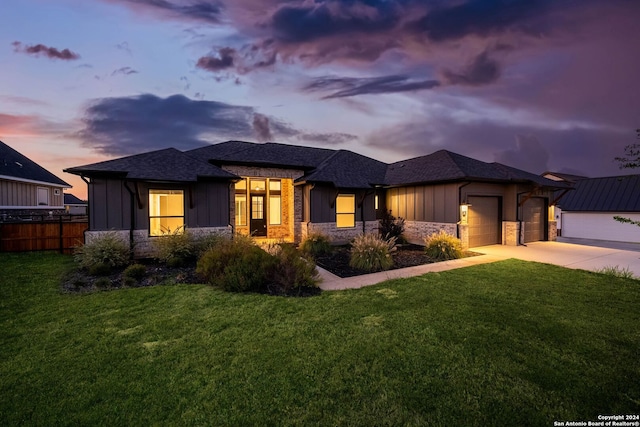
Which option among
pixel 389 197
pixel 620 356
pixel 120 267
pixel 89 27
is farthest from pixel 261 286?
pixel 389 197

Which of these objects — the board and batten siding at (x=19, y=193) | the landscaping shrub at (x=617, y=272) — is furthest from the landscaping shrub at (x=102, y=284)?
the board and batten siding at (x=19, y=193)

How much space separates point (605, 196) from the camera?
16.7 meters

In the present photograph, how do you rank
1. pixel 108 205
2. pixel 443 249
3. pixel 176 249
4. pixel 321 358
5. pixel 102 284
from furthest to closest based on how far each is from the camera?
A: pixel 443 249 → pixel 108 205 → pixel 176 249 → pixel 102 284 → pixel 321 358

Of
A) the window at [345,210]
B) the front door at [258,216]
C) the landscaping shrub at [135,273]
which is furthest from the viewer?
the front door at [258,216]

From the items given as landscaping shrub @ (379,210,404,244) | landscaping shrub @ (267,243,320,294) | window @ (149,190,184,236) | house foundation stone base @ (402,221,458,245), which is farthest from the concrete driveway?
window @ (149,190,184,236)

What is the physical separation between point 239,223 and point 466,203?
11.2 metres

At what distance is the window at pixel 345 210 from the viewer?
13.8 meters

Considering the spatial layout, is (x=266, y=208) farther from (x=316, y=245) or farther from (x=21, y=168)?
(x=21, y=168)

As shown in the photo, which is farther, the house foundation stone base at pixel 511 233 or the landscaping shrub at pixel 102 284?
the house foundation stone base at pixel 511 233

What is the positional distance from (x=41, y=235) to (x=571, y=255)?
21.1m

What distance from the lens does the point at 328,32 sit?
34.9ft

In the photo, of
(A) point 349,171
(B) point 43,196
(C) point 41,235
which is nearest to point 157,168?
(C) point 41,235

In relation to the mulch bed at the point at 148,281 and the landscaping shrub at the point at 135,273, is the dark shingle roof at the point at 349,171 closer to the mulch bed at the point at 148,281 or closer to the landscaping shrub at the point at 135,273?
the mulch bed at the point at 148,281

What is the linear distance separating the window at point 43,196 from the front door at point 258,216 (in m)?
16.0
